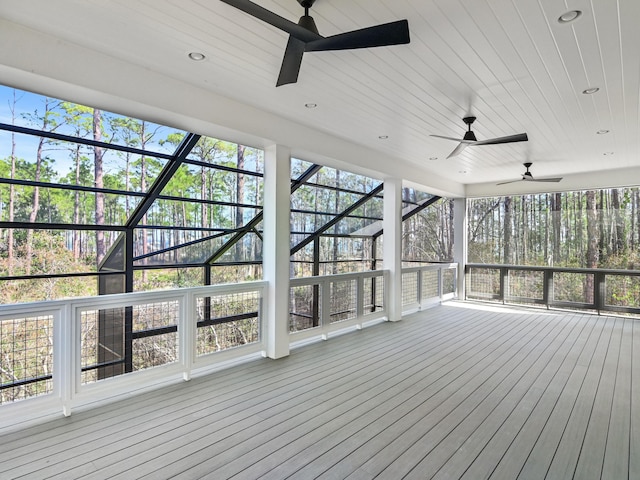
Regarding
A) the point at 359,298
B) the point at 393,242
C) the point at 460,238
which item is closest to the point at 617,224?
the point at 460,238

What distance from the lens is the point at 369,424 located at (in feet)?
9.19

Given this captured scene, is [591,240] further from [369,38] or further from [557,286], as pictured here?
[369,38]

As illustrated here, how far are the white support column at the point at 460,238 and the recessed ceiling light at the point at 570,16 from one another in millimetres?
6835

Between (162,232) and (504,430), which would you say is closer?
(504,430)

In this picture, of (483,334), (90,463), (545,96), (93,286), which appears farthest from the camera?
(483,334)

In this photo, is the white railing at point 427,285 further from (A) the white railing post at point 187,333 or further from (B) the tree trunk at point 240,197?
(A) the white railing post at point 187,333

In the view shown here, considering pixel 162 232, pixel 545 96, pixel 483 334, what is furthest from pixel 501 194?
pixel 162 232

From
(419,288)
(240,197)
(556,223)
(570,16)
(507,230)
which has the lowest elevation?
(419,288)

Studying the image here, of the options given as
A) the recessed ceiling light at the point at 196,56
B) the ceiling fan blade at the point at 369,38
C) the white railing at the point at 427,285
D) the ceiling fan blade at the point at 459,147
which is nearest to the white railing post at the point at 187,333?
the recessed ceiling light at the point at 196,56

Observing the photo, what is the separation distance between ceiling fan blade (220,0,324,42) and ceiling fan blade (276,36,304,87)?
0.10m

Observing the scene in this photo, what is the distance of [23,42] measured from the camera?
2.44m

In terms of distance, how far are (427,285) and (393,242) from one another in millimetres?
1920

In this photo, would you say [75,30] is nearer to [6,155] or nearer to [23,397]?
[6,155]

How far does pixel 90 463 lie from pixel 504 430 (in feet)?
9.50
